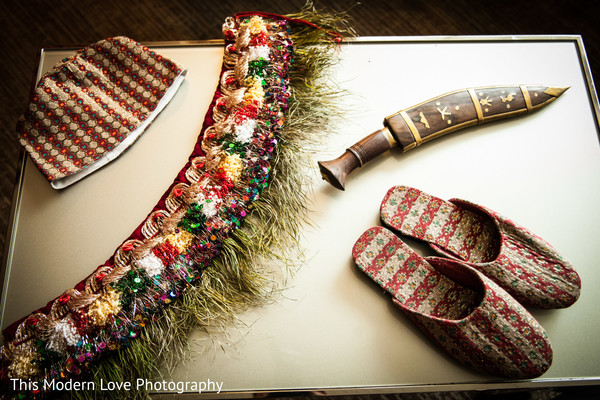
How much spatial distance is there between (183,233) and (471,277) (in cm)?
75

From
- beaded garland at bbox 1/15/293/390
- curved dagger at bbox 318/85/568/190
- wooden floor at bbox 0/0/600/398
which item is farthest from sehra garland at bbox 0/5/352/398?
wooden floor at bbox 0/0/600/398

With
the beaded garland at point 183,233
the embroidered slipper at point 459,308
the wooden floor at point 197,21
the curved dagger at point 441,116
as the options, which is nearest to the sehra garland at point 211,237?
the beaded garland at point 183,233

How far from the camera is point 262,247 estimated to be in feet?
3.77

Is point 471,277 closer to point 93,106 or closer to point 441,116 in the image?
point 441,116

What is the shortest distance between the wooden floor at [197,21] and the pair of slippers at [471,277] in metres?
1.01

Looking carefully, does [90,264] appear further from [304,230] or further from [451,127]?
[451,127]

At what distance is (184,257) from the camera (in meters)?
1.05

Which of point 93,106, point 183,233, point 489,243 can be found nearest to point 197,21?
point 93,106

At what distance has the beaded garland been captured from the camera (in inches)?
39.3

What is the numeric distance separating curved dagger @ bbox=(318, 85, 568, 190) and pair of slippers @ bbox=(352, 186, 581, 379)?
5.7 inches

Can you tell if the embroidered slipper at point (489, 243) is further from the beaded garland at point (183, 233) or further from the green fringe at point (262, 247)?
A: the beaded garland at point (183, 233)

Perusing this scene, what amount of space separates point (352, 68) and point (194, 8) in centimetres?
92

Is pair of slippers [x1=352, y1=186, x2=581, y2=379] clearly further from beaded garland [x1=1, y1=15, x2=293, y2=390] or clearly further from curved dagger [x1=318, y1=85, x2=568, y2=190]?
beaded garland [x1=1, y1=15, x2=293, y2=390]

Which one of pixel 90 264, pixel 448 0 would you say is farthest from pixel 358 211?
pixel 448 0
